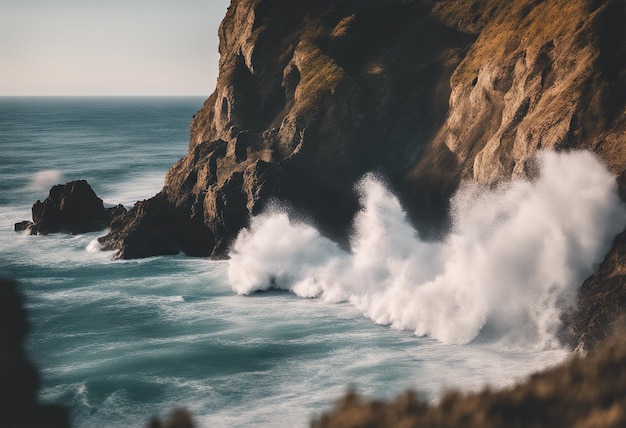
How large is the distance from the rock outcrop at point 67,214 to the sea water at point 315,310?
6.24 metres

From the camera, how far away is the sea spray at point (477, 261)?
31.3 m

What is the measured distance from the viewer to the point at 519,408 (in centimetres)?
1281

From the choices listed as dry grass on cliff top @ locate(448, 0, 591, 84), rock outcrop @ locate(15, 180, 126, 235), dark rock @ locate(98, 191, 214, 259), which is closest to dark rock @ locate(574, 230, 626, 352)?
dry grass on cliff top @ locate(448, 0, 591, 84)

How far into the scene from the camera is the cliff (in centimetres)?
3819

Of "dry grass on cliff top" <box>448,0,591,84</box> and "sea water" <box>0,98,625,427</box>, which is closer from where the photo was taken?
"sea water" <box>0,98,625,427</box>

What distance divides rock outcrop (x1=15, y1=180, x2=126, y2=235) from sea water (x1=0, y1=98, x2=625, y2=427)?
6.24 metres

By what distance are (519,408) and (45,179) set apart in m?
77.6

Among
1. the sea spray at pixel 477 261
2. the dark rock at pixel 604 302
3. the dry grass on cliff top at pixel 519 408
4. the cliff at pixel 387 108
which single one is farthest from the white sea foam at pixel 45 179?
the dry grass on cliff top at pixel 519 408

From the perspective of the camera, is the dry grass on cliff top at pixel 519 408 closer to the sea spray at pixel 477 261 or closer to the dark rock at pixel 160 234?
the sea spray at pixel 477 261

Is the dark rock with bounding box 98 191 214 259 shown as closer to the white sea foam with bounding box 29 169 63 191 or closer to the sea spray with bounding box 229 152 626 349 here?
the sea spray with bounding box 229 152 626 349

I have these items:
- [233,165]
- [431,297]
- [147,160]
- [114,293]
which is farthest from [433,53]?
[147,160]

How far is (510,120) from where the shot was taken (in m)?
40.9

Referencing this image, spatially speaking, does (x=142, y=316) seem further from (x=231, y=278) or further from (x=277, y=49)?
(x=277, y=49)

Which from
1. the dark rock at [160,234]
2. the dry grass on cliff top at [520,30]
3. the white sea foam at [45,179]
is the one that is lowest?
the dark rock at [160,234]
